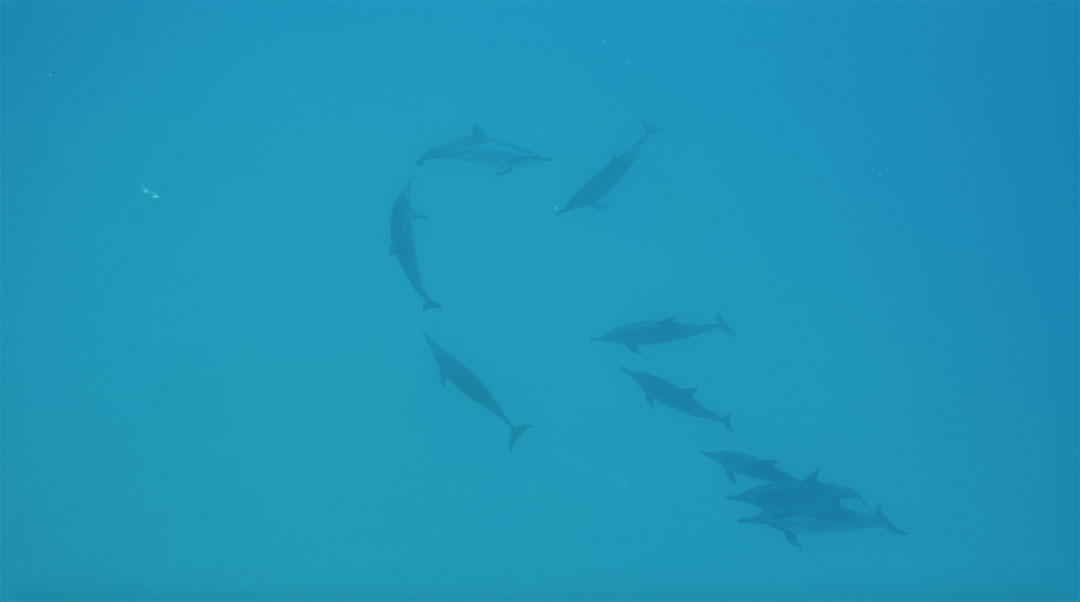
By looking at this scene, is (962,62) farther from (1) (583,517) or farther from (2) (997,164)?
(1) (583,517)

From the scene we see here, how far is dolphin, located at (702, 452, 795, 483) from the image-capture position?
5.44 m

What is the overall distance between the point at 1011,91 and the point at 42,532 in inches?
538

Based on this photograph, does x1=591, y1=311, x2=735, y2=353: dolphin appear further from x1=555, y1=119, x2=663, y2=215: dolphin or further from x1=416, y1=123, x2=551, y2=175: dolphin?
x1=416, y1=123, x2=551, y2=175: dolphin

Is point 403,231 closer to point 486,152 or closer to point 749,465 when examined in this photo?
point 486,152

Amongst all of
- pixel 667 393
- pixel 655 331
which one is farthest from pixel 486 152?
pixel 667 393

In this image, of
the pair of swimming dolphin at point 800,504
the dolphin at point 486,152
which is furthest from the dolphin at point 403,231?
the pair of swimming dolphin at point 800,504

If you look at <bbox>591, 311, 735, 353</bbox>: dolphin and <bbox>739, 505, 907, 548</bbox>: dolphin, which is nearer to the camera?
<bbox>739, 505, 907, 548</bbox>: dolphin

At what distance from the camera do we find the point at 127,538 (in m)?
7.62

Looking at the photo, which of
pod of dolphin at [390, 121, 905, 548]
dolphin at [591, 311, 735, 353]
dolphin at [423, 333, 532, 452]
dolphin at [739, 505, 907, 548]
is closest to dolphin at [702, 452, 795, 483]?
pod of dolphin at [390, 121, 905, 548]

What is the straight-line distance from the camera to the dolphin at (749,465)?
17.8 ft

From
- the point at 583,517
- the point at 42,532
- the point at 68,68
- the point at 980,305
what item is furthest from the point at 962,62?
the point at 42,532

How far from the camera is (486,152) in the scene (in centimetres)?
582

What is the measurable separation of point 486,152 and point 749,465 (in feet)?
11.1

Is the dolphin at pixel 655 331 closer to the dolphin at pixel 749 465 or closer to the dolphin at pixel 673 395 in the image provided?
the dolphin at pixel 673 395
